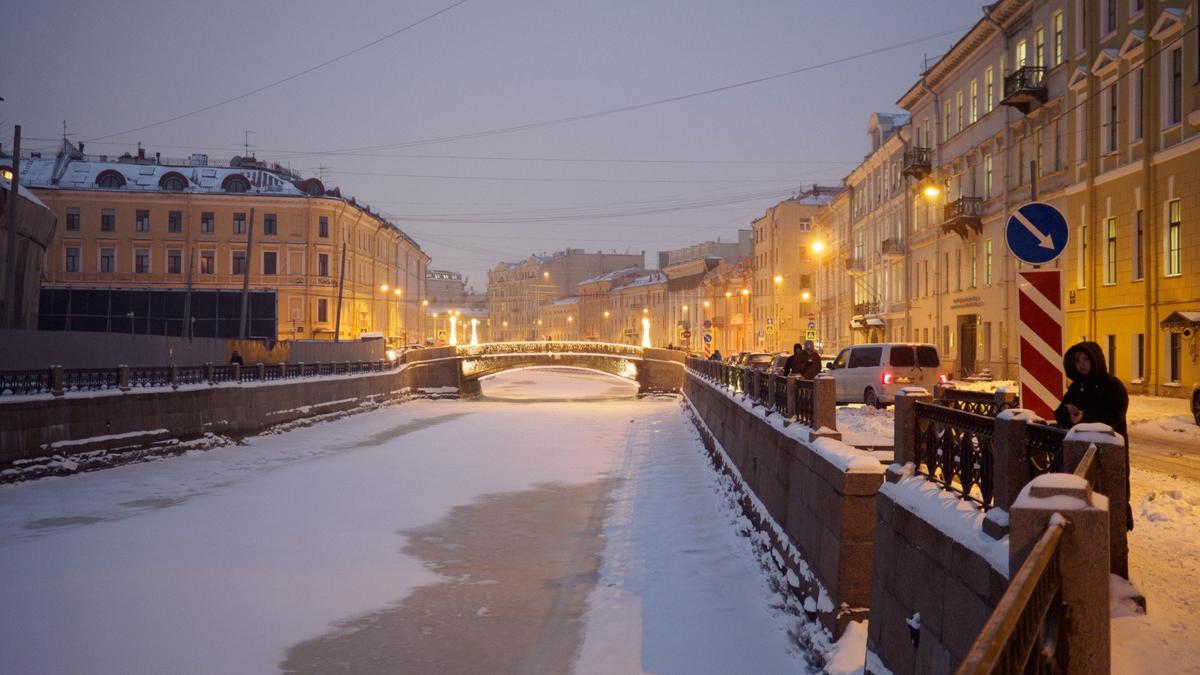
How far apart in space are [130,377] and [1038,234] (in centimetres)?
2431

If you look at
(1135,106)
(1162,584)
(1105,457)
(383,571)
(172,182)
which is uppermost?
(172,182)

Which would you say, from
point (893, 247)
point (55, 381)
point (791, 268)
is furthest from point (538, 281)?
point (55, 381)

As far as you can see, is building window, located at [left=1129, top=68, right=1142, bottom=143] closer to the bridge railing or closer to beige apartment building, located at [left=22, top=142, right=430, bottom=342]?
the bridge railing

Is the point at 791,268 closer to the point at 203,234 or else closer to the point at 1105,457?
the point at 203,234

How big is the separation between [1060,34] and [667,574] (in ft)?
92.0

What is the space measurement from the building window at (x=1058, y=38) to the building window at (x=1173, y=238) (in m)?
9.94

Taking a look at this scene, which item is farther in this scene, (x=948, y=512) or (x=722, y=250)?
(x=722, y=250)

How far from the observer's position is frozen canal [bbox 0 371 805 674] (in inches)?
470

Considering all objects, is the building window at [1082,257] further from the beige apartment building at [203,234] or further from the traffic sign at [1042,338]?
the beige apartment building at [203,234]

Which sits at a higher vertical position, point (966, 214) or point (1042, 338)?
point (966, 214)

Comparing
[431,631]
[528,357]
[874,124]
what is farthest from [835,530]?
[528,357]

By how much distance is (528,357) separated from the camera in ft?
259

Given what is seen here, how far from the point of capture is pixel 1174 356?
91.9 feet

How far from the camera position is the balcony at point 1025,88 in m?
36.8
